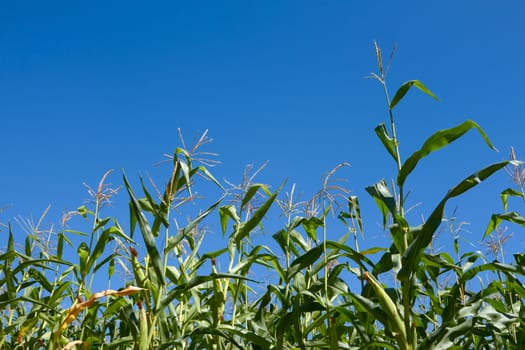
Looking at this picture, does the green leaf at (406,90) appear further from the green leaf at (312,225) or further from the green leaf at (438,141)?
the green leaf at (312,225)

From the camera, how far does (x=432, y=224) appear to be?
6.89 feet

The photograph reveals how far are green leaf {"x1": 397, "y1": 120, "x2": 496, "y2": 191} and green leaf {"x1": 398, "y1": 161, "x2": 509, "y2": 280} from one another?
19 centimetres

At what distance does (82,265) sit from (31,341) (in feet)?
2.57

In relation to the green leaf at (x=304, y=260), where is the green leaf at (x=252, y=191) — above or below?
above

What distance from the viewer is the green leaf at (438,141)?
2.32 meters

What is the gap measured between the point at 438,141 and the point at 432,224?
40 centimetres

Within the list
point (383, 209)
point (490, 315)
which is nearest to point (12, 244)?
point (383, 209)

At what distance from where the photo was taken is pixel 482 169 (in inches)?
87.4

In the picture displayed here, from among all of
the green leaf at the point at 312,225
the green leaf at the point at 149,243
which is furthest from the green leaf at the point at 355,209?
the green leaf at the point at 149,243

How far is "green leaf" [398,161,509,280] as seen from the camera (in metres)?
2.11

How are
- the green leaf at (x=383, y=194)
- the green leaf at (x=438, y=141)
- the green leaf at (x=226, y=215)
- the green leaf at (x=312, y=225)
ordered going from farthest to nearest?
1. the green leaf at (x=226, y=215)
2. the green leaf at (x=312, y=225)
3. the green leaf at (x=383, y=194)
4. the green leaf at (x=438, y=141)

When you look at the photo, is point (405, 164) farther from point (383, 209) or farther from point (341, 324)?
point (341, 324)

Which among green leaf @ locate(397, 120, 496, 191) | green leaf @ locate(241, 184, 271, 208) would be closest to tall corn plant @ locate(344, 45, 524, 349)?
green leaf @ locate(397, 120, 496, 191)

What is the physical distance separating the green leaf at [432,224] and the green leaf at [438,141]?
19cm
